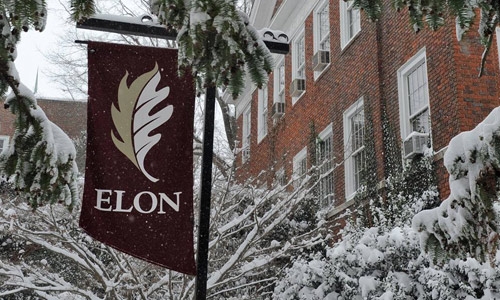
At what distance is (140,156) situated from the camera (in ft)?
17.1

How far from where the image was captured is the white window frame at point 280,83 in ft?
62.7

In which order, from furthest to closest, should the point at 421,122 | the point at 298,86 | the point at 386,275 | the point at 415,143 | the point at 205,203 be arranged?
1. the point at 298,86
2. the point at 421,122
3. the point at 415,143
4. the point at 386,275
5. the point at 205,203

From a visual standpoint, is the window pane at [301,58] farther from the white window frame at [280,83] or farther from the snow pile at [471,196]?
the snow pile at [471,196]

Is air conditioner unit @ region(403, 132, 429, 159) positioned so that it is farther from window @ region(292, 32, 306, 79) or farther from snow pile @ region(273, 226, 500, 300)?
window @ region(292, 32, 306, 79)

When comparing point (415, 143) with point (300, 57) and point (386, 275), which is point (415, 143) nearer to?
point (386, 275)

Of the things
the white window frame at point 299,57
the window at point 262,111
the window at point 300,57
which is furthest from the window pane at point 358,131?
the window at point 262,111

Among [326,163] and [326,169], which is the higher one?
[326,163]

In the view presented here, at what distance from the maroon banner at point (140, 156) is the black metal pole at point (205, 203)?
8cm

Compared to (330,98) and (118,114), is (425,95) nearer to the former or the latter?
(330,98)

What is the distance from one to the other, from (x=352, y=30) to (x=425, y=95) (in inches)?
147

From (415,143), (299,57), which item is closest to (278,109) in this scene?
(299,57)

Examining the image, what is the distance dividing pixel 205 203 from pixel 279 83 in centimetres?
1441

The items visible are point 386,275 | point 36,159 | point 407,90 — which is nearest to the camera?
point 36,159

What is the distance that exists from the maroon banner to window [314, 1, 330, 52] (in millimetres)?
10893
